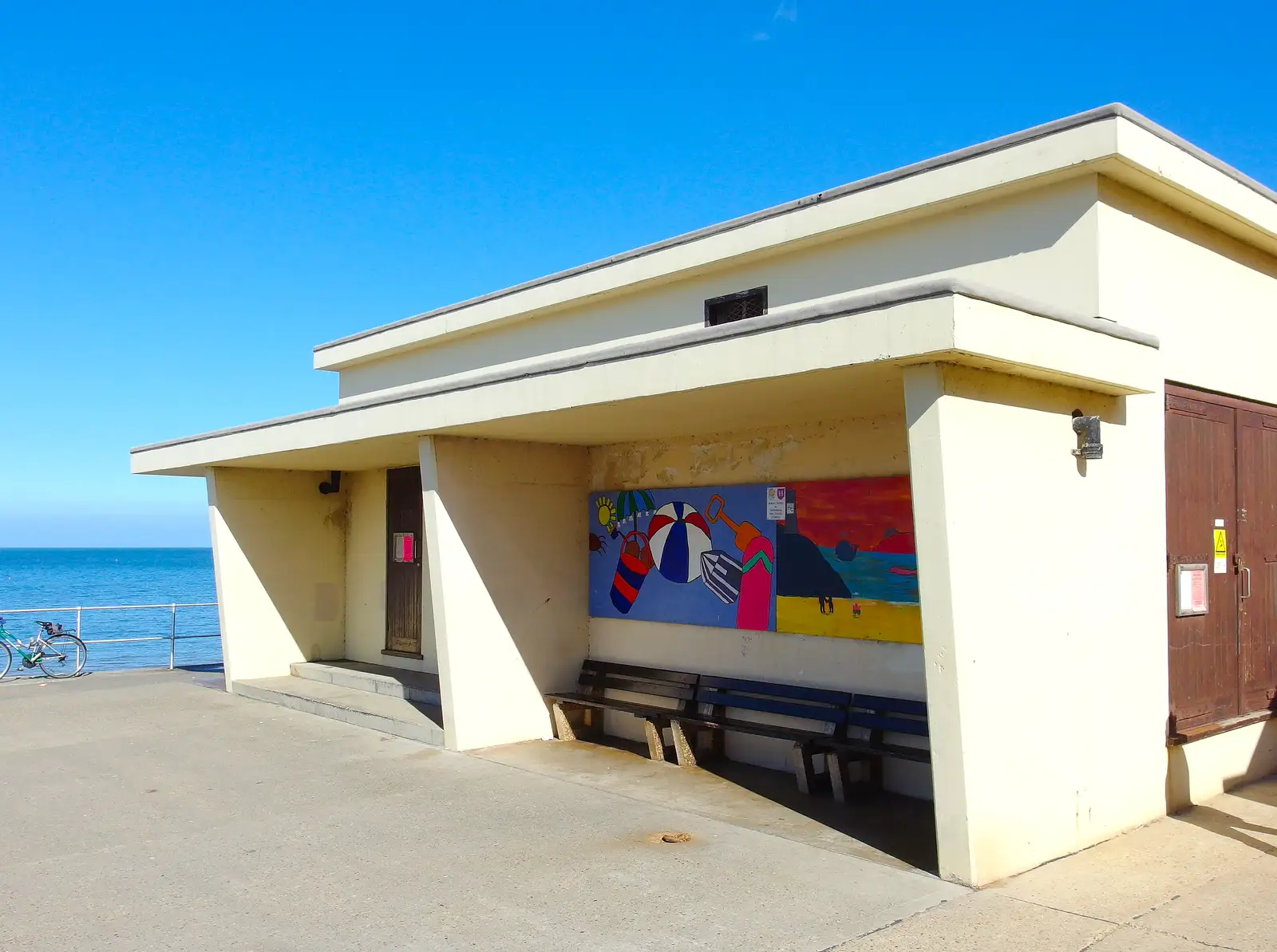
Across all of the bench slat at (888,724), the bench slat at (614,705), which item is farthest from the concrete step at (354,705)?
the bench slat at (888,724)

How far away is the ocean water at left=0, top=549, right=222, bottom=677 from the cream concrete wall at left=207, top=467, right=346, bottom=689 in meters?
2.51

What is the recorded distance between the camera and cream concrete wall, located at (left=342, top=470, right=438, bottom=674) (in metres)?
13.2

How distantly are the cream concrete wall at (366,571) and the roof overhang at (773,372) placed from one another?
338 centimetres

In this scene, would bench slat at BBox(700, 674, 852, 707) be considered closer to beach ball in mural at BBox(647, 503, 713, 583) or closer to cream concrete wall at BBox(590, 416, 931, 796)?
cream concrete wall at BBox(590, 416, 931, 796)

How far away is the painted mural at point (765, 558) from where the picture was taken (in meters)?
7.80

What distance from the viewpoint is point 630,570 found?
9.95 m

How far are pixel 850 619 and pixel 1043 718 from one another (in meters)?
2.15

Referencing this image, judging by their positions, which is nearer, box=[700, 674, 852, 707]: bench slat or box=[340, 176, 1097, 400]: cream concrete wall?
box=[340, 176, 1097, 400]: cream concrete wall

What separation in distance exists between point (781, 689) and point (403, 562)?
5.99 metres

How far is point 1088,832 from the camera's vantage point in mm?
6301

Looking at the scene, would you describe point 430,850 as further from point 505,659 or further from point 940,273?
point 940,273

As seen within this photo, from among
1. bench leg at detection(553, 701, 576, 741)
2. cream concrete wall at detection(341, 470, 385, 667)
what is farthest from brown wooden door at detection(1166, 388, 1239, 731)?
cream concrete wall at detection(341, 470, 385, 667)

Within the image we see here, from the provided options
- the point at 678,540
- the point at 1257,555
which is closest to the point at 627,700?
the point at 678,540

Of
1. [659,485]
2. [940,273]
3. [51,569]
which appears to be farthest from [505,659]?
[51,569]
